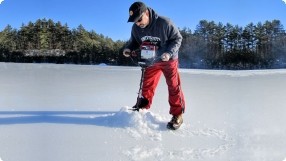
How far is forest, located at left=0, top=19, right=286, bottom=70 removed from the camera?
383cm

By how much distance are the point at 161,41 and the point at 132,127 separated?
65 centimetres

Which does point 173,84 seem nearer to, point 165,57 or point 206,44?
point 165,57

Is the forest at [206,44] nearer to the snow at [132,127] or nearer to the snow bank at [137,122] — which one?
the snow at [132,127]

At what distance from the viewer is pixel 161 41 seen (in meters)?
2.71

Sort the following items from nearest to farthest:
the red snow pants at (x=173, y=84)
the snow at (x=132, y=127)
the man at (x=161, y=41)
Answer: the snow at (x=132, y=127) → the man at (x=161, y=41) → the red snow pants at (x=173, y=84)

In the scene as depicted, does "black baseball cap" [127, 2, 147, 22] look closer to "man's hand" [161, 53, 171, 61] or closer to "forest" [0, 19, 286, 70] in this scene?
"man's hand" [161, 53, 171, 61]

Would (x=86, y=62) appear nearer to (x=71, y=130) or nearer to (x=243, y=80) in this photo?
(x=243, y=80)

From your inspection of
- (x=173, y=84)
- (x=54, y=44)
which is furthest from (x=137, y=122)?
(x=54, y=44)

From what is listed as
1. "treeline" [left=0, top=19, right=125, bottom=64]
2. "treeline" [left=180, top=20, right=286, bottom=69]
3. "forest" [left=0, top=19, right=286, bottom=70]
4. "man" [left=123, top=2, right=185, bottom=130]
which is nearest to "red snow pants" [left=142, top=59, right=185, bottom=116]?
"man" [left=123, top=2, right=185, bottom=130]

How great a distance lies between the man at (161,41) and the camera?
2566 mm

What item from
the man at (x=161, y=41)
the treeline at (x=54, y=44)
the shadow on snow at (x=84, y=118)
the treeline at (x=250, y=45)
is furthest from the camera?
the treeline at (x=54, y=44)

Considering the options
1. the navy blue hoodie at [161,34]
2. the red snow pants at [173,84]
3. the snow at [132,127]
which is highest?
the navy blue hoodie at [161,34]

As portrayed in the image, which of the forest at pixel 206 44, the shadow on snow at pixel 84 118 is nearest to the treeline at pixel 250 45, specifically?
the forest at pixel 206 44

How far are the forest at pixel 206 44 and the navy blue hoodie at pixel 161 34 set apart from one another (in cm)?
85
